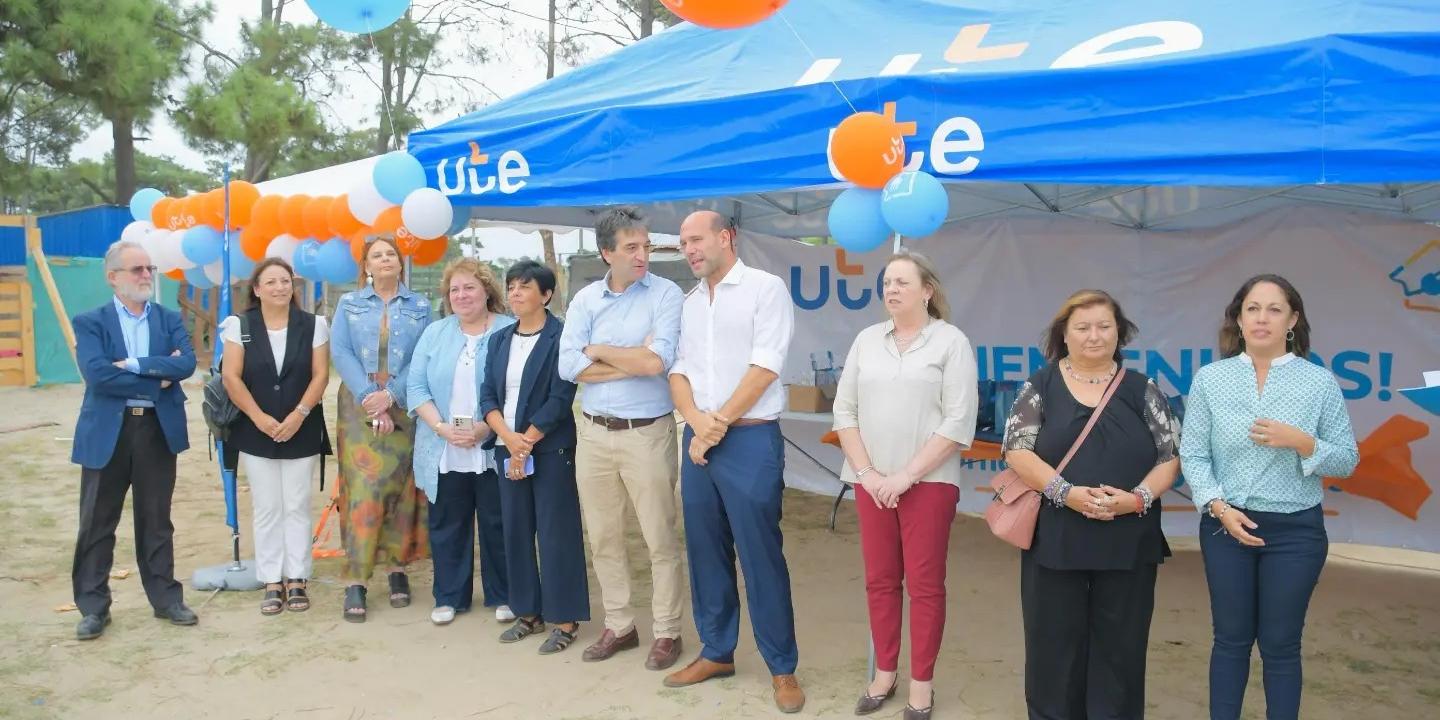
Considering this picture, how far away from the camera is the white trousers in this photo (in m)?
4.42

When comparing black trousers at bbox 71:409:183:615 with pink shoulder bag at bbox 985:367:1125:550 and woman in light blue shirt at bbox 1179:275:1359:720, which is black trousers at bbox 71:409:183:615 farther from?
woman in light blue shirt at bbox 1179:275:1359:720

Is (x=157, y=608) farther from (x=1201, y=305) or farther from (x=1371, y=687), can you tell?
(x=1201, y=305)

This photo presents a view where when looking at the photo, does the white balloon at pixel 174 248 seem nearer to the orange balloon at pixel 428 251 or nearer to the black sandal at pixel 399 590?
the orange balloon at pixel 428 251

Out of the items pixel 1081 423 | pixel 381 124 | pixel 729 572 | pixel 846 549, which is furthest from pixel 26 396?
pixel 1081 423

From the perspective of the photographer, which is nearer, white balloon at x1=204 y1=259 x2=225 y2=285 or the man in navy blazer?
the man in navy blazer

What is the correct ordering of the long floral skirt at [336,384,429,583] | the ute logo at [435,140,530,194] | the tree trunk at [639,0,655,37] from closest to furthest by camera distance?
1. the ute logo at [435,140,530,194]
2. the long floral skirt at [336,384,429,583]
3. the tree trunk at [639,0,655,37]

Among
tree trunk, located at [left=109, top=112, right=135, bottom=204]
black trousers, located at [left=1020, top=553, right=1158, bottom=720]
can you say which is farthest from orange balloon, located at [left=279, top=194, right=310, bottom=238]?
tree trunk, located at [left=109, top=112, right=135, bottom=204]

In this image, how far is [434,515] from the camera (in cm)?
430

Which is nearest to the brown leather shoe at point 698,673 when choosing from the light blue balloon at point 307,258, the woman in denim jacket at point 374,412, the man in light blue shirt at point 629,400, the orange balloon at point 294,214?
the man in light blue shirt at point 629,400

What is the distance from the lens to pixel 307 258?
16.3 ft

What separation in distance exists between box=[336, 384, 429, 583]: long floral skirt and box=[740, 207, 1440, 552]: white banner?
3056mm

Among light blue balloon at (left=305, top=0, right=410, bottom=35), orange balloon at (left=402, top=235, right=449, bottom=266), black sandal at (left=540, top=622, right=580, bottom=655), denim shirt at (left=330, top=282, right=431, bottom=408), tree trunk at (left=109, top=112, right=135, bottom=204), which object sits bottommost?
black sandal at (left=540, top=622, right=580, bottom=655)

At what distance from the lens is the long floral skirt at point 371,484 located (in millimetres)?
4418

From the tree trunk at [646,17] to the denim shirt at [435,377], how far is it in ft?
36.5
